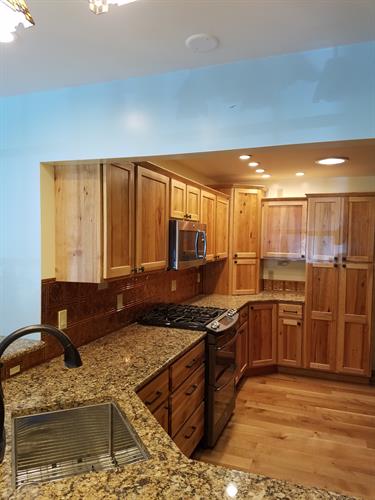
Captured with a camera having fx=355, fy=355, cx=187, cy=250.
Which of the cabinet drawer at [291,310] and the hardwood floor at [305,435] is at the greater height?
the cabinet drawer at [291,310]

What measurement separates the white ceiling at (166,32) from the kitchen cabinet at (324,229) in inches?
114

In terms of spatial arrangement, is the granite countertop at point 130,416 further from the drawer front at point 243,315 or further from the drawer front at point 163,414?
the drawer front at point 243,315

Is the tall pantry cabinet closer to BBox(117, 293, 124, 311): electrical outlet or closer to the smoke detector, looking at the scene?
BBox(117, 293, 124, 311): electrical outlet

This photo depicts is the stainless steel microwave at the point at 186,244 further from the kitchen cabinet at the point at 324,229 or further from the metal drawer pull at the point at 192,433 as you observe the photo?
the kitchen cabinet at the point at 324,229

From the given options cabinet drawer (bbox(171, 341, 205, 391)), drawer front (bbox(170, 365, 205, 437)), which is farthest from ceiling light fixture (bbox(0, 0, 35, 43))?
drawer front (bbox(170, 365, 205, 437))

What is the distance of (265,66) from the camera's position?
1.58 m

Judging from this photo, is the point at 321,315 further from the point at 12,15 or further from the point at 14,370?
the point at 12,15

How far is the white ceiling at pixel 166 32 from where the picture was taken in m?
1.25

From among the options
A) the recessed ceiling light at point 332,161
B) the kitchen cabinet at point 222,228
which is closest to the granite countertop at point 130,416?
the kitchen cabinet at point 222,228

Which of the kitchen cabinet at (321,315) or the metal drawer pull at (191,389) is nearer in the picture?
the metal drawer pull at (191,389)

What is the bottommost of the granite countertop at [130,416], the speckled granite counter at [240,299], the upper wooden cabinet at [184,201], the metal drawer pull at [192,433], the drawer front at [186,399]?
the metal drawer pull at [192,433]

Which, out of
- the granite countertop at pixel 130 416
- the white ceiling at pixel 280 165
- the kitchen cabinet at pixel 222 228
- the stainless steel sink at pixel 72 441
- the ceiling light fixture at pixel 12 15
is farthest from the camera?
the kitchen cabinet at pixel 222 228

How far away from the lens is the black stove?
9.39 ft

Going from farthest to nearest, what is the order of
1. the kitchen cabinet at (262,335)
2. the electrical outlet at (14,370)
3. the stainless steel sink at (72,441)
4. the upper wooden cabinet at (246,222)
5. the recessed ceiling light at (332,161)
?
the upper wooden cabinet at (246,222) → the kitchen cabinet at (262,335) → the recessed ceiling light at (332,161) → the electrical outlet at (14,370) → the stainless steel sink at (72,441)
